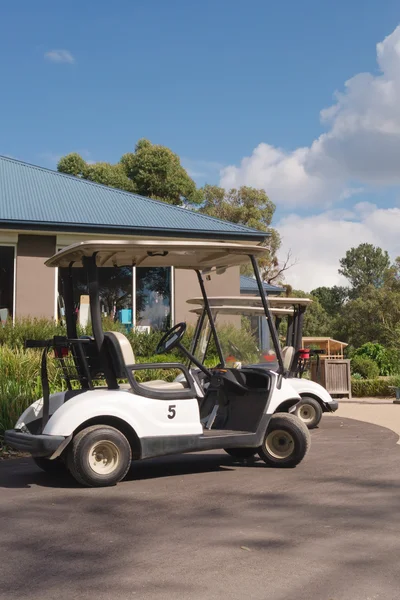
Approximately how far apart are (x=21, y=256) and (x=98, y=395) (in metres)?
10.7

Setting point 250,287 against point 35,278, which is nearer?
point 35,278

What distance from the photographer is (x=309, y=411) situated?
10867 mm

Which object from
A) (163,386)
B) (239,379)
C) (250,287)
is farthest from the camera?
(250,287)

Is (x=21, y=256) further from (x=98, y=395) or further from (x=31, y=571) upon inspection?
(x=31, y=571)

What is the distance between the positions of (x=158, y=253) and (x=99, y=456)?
81.2 inches

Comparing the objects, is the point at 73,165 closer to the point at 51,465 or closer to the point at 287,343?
the point at 287,343

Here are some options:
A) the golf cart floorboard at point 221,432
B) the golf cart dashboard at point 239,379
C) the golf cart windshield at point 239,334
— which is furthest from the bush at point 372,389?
the golf cart floorboard at point 221,432

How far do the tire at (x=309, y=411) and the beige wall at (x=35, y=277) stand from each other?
7545 millimetres

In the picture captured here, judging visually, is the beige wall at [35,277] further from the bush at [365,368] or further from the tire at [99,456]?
the bush at [365,368]

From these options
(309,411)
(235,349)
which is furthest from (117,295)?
(235,349)

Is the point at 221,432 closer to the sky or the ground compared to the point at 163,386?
closer to the ground

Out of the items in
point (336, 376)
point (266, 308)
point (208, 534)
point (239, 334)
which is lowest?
point (208, 534)

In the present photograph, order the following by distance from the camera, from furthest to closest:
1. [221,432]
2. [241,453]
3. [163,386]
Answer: [241,453] → [221,432] → [163,386]

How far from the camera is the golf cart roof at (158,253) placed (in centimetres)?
684
